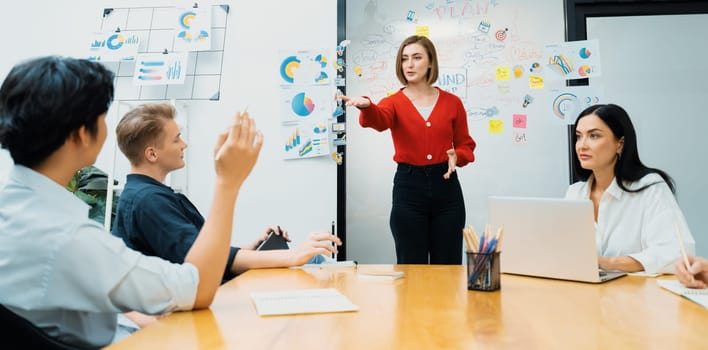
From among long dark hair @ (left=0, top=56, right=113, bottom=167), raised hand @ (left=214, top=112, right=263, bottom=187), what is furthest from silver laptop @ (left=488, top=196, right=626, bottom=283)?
A: long dark hair @ (left=0, top=56, right=113, bottom=167)

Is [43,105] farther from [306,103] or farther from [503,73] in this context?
[503,73]

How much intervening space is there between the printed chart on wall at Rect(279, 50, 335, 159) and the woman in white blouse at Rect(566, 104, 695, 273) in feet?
4.95

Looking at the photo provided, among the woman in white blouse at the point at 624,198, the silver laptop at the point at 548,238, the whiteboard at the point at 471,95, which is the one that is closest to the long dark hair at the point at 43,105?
the silver laptop at the point at 548,238

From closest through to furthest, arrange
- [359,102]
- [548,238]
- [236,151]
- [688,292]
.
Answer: [236,151]
[688,292]
[548,238]
[359,102]

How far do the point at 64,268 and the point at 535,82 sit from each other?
2829mm

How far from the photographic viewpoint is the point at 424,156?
251 cm

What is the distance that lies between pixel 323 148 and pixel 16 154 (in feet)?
7.27

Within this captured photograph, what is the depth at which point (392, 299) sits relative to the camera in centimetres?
112

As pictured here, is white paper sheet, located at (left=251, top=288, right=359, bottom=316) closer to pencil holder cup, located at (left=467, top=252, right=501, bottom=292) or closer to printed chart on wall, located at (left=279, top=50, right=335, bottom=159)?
pencil holder cup, located at (left=467, top=252, right=501, bottom=292)

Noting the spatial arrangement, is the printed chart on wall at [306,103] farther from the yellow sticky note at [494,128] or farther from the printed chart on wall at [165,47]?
the yellow sticky note at [494,128]

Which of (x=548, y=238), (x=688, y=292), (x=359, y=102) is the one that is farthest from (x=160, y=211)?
(x=688, y=292)

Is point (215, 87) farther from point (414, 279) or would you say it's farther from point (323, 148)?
point (414, 279)

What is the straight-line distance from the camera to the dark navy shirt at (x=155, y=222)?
4.46ft

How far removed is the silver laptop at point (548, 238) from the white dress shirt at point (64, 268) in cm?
82
